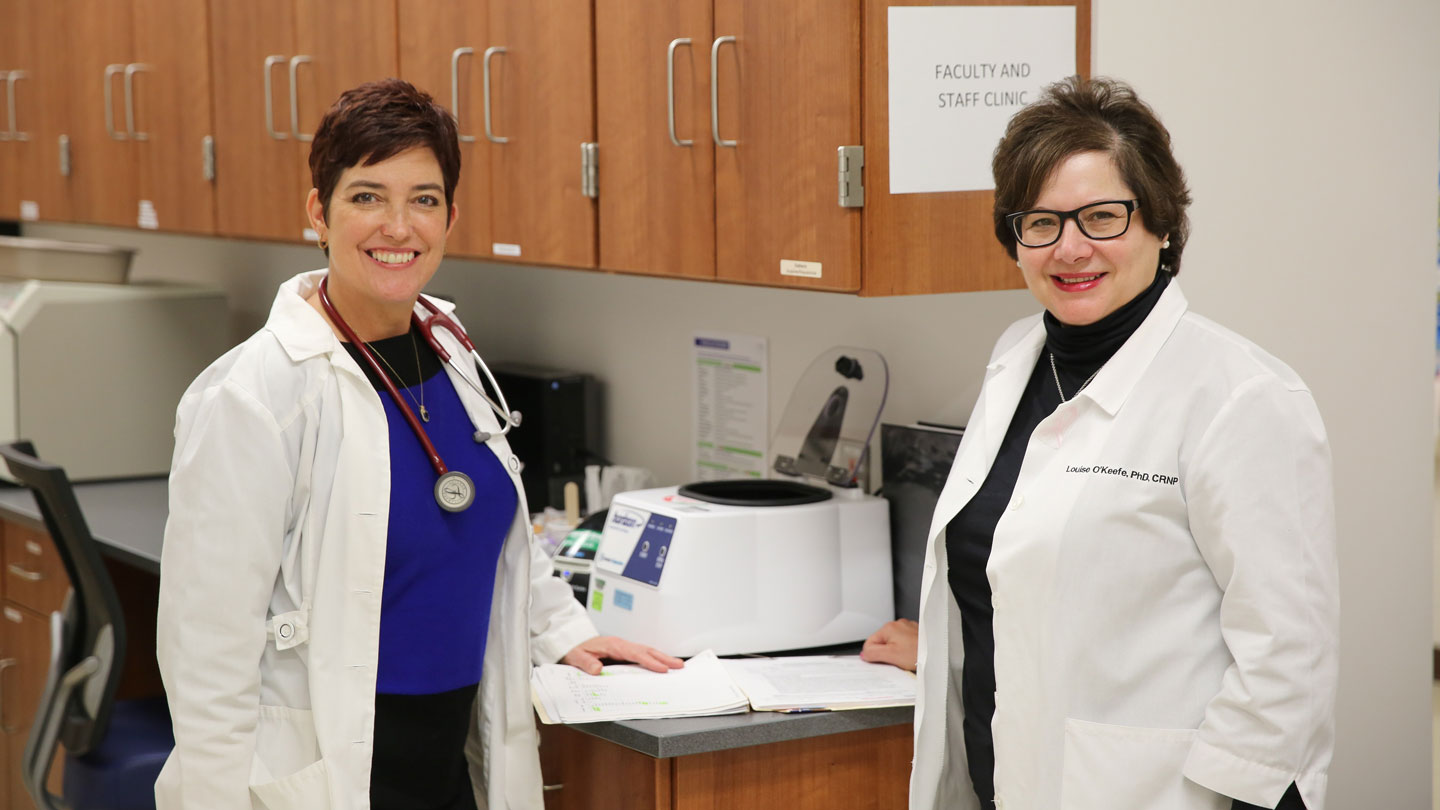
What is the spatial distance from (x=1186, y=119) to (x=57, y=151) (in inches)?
128

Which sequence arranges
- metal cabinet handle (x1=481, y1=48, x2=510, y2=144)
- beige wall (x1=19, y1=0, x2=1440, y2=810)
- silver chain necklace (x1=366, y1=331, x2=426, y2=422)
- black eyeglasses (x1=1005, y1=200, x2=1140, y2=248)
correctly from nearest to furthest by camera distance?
black eyeglasses (x1=1005, y1=200, x2=1140, y2=248) → silver chain necklace (x1=366, y1=331, x2=426, y2=422) → beige wall (x1=19, y1=0, x2=1440, y2=810) → metal cabinet handle (x1=481, y1=48, x2=510, y2=144)

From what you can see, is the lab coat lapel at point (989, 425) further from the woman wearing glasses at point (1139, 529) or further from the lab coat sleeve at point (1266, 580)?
the lab coat sleeve at point (1266, 580)

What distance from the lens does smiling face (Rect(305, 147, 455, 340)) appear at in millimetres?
1794

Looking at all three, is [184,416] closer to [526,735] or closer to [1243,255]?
[526,735]

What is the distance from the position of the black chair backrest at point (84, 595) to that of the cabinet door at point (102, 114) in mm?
1237

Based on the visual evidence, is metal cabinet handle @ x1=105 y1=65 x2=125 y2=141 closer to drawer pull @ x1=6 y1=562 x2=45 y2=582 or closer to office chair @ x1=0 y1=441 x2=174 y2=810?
drawer pull @ x1=6 y1=562 x2=45 y2=582

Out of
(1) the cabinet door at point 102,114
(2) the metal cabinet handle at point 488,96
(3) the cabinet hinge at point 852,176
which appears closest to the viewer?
(3) the cabinet hinge at point 852,176

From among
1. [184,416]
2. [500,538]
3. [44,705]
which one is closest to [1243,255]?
[500,538]

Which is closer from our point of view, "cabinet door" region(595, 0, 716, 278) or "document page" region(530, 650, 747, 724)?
"document page" region(530, 650, 747, 724)

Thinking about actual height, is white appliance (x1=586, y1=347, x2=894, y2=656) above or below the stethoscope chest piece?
below

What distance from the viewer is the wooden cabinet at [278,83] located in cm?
300

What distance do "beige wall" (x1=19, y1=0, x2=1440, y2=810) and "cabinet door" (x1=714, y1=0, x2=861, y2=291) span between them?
1.34ft

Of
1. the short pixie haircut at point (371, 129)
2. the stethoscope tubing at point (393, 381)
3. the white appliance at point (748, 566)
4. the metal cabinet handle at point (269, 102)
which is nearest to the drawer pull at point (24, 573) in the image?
the metal cabinet handle at point (269, 102)

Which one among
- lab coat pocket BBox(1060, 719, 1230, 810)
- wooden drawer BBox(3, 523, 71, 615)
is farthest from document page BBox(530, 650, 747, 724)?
wooden drawer BBox(3, 523, 71, 615)
